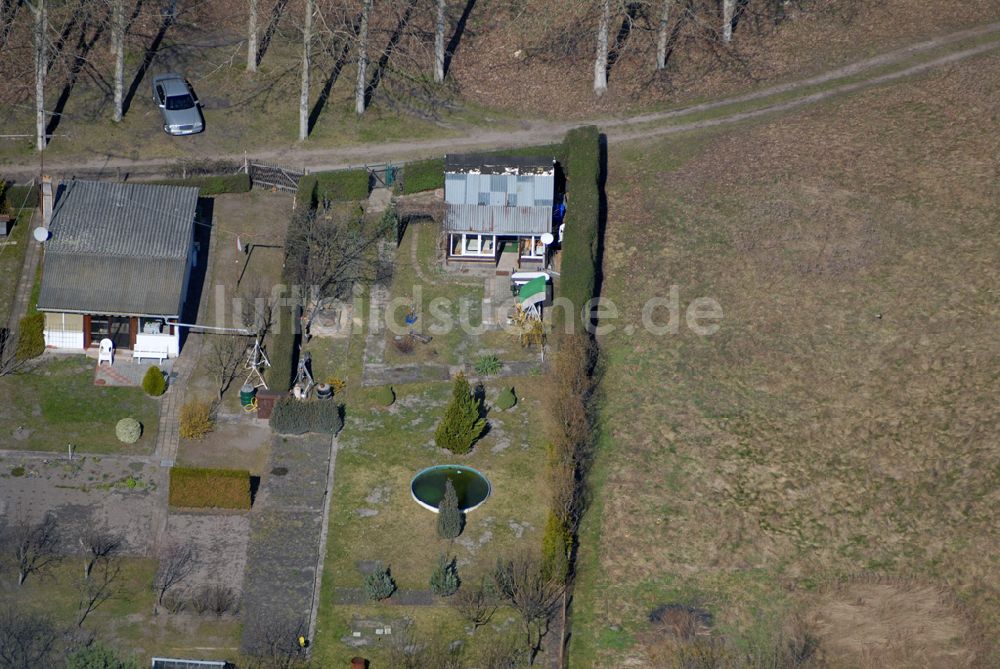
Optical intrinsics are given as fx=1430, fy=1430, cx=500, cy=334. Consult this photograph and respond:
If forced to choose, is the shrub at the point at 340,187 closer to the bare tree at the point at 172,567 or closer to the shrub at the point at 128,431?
the shrub at the point at 128,431

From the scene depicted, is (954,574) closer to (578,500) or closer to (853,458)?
(853,458)

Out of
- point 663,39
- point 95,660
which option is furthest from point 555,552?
point 663,39

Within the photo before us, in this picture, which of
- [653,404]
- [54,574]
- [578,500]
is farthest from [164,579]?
[653,404]

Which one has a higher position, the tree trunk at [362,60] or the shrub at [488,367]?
the tree trunk at [362,60]

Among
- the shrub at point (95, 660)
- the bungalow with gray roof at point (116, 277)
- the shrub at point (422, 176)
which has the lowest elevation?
the shrub at point (95, 660)

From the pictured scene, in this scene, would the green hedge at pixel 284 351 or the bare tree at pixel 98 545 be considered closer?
the bare tree at pixel 98 545

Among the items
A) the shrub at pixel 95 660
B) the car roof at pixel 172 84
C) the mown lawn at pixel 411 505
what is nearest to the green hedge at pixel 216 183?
the car roof at pixel 172 84

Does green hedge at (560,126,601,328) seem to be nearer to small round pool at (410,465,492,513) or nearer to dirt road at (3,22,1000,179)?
dirt road at (3,22,1000,179)

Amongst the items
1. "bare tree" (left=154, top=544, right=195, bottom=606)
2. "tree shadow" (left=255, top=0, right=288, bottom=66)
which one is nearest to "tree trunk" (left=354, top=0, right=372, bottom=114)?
"tree shadow" (left=255, top=0, right=288, bottom=66)
